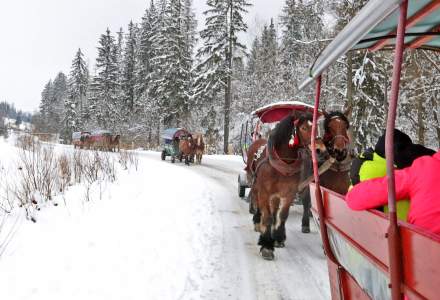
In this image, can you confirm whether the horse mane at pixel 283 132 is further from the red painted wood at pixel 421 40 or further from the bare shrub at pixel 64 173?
the bare shrub at pixel 64 173

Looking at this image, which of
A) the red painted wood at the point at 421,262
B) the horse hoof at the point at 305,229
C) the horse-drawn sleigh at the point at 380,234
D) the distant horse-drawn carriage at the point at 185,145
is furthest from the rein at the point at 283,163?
the distant horse-drawn carriage at the point at 185,145

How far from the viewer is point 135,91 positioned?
52.8 m

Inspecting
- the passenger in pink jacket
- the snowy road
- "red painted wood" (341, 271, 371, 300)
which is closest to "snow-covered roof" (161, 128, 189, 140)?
the snowy road

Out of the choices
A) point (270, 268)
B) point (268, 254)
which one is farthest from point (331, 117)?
point (270, 268)

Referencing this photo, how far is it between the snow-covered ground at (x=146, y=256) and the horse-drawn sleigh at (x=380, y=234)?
1.73 m

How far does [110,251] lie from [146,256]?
0.48 meters

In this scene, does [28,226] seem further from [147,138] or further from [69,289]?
[147,138]

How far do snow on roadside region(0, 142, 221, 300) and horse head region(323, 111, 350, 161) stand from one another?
7.22 ft

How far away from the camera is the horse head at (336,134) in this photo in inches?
205

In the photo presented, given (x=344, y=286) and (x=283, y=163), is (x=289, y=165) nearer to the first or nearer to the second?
(x=283, y=163)

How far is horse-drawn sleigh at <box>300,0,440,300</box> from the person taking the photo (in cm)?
140

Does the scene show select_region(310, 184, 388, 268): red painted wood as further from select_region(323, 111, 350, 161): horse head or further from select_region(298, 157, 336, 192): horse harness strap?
select_region(298, 157, 336, 192): horse harness strap

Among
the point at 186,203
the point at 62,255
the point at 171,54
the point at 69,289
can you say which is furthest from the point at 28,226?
the point at 171,54

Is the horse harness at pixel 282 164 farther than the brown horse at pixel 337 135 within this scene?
Yes
